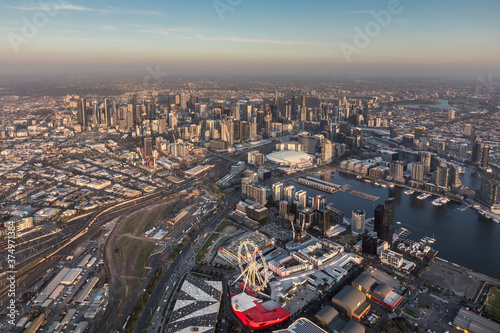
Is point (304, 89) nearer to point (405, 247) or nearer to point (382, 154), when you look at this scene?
point (382, 154)

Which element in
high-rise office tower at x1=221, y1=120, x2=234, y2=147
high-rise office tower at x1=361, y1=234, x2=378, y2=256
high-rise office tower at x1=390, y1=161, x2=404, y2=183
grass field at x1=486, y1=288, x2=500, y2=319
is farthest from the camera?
high-rise office tower at x1=221, y1=120, x2=234, y2=147

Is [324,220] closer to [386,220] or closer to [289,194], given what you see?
[386,220]

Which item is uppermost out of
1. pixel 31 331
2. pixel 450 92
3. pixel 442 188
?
pixel 450 92

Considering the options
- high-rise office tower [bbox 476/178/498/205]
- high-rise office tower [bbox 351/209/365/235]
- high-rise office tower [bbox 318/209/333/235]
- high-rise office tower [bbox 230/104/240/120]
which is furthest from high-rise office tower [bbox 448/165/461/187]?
high-rise office tower [bbox 230/104/240/120]

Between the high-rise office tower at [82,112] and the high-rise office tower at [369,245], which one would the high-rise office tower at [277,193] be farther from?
the high-rise office tower at [82,112]

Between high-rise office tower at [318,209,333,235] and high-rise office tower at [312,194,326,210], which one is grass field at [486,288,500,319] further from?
high-rise office tower at [312,194,326,210]

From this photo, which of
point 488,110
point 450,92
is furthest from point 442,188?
point 450,92
